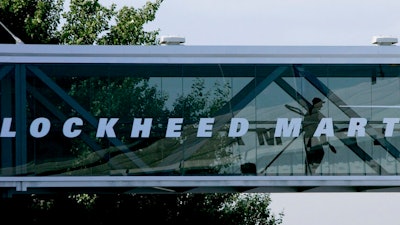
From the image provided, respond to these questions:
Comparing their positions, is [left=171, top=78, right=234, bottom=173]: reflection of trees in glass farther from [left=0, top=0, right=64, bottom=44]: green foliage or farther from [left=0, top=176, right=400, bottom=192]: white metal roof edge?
[left=0, top=0, right=64, bottom=44]: green foliage

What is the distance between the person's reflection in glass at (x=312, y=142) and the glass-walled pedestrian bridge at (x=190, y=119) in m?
0.02

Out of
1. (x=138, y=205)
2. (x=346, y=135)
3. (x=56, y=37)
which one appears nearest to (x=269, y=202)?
(x=138, y=205)

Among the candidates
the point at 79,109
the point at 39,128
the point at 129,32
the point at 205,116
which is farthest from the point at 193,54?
the point at 129,32

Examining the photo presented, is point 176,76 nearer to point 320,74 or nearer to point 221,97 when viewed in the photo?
point 221,97

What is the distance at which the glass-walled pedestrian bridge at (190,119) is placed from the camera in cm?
2914

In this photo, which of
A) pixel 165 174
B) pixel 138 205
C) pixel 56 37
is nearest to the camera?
pixel 165 174

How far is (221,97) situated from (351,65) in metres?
3.01

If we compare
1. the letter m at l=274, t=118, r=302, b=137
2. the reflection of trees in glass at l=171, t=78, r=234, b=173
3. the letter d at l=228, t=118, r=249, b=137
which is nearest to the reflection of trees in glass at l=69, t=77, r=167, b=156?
the reflection of trees in glass at l=171, t=78, r=234, b=173

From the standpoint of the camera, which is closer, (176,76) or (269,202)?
(176,76)

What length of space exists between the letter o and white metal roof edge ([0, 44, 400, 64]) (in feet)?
4.44

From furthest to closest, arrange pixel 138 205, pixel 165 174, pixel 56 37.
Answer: pixel 56 37, pixel 138 205, pixel 165 174

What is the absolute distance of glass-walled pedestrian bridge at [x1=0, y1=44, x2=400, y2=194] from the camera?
1147 inches

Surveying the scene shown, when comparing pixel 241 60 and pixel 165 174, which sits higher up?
pixel 241 60

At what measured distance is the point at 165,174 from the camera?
29.2 m
